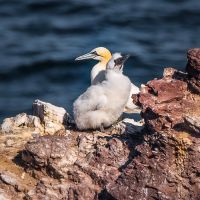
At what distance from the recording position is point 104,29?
30.6 meters

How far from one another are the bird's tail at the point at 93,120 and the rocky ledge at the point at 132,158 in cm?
131

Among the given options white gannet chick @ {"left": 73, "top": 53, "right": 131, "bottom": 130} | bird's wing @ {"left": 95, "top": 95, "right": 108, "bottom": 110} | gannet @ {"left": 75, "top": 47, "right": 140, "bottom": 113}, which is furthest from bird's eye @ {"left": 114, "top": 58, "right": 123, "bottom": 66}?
gannet @ {"left": 75, "top": 47, "right": 140, "bottom": 113}

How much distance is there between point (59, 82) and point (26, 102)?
1.43 metres

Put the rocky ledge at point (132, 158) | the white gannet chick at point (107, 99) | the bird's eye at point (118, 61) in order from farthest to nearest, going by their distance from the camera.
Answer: the bird's eye at point (118, 61), the white gannet chick at point (107, 99), the rocky ledge at point (132, 158)

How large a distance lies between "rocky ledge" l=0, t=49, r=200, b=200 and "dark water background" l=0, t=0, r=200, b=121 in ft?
36.7

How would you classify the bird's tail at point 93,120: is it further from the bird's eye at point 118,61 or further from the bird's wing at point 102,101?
the bird's eye at point 118,61

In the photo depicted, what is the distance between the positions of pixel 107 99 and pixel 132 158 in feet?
11.5

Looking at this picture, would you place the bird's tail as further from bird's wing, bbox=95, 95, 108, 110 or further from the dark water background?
the dark water background

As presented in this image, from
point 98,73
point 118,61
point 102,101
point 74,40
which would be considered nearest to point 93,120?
point 102,101

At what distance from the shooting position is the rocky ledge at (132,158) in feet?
38.1

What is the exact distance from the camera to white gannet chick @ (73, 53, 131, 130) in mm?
15703

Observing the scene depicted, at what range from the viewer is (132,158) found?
12.4 metres

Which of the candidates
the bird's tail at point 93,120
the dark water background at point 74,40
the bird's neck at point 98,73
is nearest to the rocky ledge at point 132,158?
the bird's tail at point 93,120

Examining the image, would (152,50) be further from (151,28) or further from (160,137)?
(160,137)
